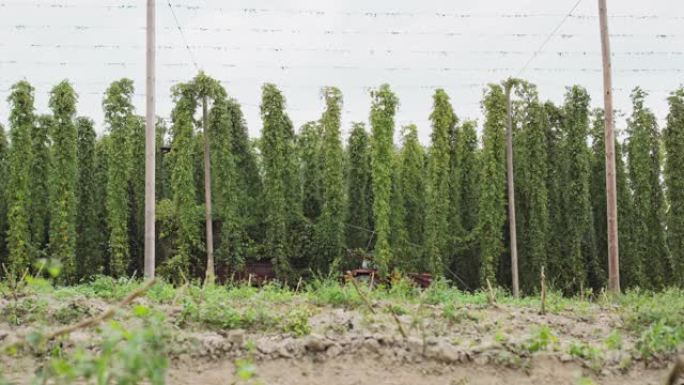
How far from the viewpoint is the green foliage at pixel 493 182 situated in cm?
2539

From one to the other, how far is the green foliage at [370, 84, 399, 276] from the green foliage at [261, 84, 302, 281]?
3436 mm

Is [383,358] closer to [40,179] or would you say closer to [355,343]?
[355,343]

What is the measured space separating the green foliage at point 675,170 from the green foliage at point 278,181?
14162 millimetres

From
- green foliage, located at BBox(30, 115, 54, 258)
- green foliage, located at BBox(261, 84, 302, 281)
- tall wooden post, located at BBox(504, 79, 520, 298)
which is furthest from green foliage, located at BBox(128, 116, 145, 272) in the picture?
tall wooden post, located at BBox(504, 79, 520, 298)

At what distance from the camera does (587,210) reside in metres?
26.3

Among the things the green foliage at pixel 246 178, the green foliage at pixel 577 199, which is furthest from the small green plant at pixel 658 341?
the green foliage at pixel 246 178

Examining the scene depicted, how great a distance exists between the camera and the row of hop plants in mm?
25500

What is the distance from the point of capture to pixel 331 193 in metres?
26.6

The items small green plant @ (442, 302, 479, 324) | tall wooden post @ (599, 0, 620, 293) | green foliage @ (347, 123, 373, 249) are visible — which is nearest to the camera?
small green plant @ (442, 302, 479, 324)

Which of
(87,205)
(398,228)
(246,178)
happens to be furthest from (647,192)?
(87,205)

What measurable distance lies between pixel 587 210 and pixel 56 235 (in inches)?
794

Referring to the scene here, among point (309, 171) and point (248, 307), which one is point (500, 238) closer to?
point (309, 171)

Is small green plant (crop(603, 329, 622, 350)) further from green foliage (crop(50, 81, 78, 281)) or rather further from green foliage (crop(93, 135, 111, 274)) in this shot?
green foliage (crop(93, 135, 111, 274))

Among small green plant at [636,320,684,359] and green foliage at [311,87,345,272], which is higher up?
green foliage at [311,87,345,272]
